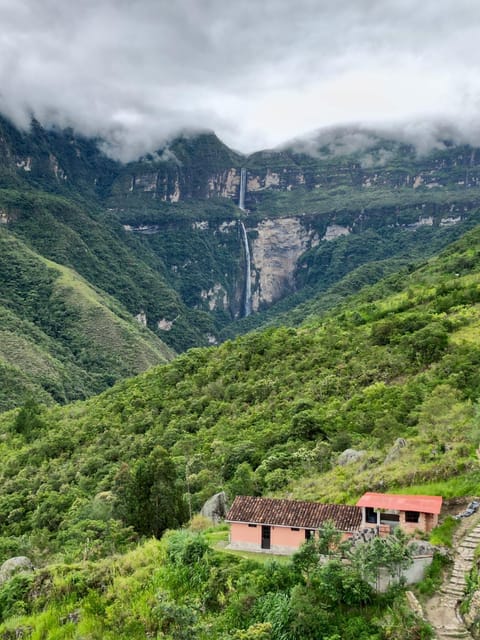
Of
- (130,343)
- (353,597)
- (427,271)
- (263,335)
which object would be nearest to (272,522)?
(353,597)

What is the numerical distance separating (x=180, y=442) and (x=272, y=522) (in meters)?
25.5

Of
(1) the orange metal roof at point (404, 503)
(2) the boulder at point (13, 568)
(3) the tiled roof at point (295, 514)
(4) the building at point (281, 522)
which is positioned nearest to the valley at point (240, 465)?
Answer: (1) the orange metal roof at point (404, 503)

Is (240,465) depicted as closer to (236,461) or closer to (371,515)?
(236,461)

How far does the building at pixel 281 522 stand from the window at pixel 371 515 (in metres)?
0.22

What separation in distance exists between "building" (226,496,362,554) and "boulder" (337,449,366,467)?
31.1 ft

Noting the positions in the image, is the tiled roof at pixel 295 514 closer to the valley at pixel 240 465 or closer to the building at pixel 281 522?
the building at pixel 281 522

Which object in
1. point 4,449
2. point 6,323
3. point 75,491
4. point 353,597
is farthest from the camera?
point 6,323

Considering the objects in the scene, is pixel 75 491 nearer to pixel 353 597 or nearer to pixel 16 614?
pixel 16 614

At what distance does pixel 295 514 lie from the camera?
909 inches

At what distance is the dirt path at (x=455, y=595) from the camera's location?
1662cm

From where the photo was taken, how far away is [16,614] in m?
22.5

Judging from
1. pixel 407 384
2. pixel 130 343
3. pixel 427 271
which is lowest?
pixel 130 343

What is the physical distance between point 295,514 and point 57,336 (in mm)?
141734

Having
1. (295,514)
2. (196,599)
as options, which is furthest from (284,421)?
(196,599)
